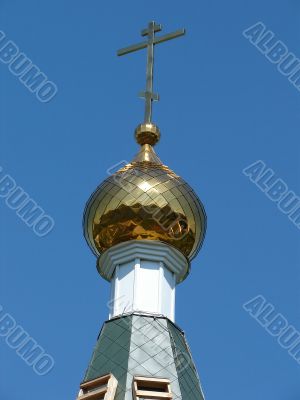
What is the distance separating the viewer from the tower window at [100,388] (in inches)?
536

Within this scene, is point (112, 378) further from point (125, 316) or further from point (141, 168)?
point (141, 168)

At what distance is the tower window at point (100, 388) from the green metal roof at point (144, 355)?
9 cm

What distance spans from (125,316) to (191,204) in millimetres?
1797

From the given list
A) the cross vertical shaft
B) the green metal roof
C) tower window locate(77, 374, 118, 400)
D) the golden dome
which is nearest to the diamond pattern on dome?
the golden dome

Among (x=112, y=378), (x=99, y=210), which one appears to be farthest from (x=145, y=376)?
(x=99, y=210)

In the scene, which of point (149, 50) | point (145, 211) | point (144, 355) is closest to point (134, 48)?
point (149, 50)

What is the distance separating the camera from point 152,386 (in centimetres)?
1378

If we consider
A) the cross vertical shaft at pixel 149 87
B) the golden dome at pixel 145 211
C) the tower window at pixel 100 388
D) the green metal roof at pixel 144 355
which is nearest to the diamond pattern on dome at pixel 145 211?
the golden dome at pixel 145 211

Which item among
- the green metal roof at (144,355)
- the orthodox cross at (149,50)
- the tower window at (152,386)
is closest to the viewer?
the tower window at (152,386)

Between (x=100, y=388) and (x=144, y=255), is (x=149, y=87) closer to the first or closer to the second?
(x=144, y=255)

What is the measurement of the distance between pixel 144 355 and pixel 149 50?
4583 mm

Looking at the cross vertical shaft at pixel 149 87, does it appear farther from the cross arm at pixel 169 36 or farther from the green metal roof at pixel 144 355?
the green metal roof at pixel 144 355

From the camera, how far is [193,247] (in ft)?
52.2

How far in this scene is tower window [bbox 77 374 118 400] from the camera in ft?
44.7
